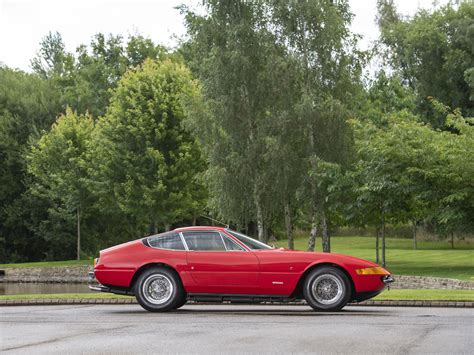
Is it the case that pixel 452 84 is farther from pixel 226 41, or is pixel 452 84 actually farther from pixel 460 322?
pixel 460 322

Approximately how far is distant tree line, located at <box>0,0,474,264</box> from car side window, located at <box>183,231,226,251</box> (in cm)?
2030

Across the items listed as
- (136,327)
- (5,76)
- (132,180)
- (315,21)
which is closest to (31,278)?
(132,180)

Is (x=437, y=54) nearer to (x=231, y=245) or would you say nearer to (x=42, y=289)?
(x=42, y=289)

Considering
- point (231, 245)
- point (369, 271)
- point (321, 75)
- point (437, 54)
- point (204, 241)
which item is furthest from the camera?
point (437, 54)

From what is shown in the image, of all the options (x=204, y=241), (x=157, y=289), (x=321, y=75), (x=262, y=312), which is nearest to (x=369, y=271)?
(x=262, y=312)

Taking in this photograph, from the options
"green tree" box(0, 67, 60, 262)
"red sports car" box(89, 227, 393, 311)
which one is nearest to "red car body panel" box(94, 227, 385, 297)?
"red sports car" box(89, 227, 393, 311)

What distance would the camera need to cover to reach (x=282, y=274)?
1603 cm

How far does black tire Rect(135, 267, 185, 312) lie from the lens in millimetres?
16391

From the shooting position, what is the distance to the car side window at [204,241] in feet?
54.2

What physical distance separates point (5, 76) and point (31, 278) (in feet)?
83.1

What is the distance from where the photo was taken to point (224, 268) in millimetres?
16203

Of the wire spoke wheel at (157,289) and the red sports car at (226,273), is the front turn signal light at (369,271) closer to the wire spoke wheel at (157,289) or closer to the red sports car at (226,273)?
the red sports car at (226,273)

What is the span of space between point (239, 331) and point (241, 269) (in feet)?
10.9

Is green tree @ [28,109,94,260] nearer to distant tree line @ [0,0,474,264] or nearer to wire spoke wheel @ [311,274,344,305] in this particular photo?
distant tree line @ [0,0,474,264]
